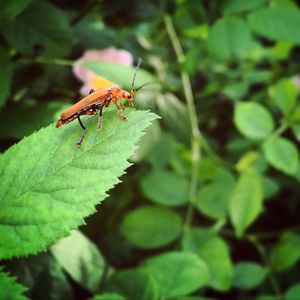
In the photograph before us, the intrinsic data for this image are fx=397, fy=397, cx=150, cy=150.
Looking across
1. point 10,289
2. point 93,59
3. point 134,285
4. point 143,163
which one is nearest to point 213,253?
point 134,285

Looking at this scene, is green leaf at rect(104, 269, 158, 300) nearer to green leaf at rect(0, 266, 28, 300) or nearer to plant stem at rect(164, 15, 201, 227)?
green leaf at rect(0, 266, 28, 300)

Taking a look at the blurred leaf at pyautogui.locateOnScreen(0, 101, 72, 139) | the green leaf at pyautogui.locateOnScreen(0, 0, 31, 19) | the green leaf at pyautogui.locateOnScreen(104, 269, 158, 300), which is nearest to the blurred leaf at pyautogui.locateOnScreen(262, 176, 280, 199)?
the green leaf at pyautogui.locateOnScreen(104, 269, 158, 300)

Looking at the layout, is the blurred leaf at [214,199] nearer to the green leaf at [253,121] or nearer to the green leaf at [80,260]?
the green leaf at [253,121]

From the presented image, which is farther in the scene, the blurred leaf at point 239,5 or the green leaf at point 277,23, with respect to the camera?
the blurred leaf at point 239,5

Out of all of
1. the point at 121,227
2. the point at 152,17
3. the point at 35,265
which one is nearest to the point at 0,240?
the point at 35,265

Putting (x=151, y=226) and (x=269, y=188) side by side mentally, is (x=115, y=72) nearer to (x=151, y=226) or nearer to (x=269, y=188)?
(x=151, y=226)

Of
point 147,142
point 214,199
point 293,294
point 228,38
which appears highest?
point 228,38

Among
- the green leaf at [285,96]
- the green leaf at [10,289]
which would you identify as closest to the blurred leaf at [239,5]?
the green leaf at [285,96]
